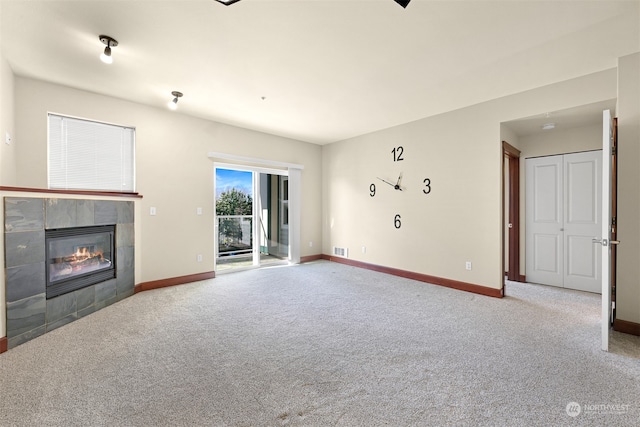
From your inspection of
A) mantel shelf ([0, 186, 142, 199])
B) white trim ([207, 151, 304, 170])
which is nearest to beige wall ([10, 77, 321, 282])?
white trim ([207, 151, 304, 170])

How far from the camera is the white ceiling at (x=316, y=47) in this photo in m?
2.09

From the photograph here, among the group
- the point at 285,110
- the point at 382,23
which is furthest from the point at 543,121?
the point at 285,110

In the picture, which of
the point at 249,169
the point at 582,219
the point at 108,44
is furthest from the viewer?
the point at 249,169

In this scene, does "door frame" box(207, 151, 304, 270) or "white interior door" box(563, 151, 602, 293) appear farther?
"door frame" box(207, 151, 304, 270)

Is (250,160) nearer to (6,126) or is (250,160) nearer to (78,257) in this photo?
(78,257)

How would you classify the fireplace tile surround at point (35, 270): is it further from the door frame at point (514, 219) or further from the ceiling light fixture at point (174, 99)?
the door frame at point (514, 219)

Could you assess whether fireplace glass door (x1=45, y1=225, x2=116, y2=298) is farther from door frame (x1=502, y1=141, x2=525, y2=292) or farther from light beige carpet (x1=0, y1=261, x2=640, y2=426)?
door frame (x1=502, y1=141, x2=525, y2=292)

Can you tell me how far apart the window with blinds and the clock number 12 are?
4.07 metres

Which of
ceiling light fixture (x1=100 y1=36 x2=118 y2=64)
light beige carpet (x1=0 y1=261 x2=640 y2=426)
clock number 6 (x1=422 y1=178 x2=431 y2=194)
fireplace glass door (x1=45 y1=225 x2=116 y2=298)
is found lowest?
light beige carpet (x1=0 y1=261 x2=640 y2=426)

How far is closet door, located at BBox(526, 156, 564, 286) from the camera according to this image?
421 cm

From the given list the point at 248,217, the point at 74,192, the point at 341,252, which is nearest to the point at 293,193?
the point at 248,217

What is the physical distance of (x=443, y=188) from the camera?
431cm

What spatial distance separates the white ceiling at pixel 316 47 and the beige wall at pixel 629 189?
28cm

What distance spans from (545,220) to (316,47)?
424 cm
